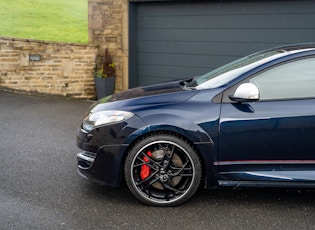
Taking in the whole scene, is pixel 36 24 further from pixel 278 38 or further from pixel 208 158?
pixel 208 158

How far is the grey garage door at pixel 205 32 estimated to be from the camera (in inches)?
313

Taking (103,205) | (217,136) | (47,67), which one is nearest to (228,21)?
(47,67)

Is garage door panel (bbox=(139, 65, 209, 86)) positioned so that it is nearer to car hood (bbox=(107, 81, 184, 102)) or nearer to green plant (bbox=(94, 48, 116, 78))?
green plant (bbox=(94, 48, 116, 78))

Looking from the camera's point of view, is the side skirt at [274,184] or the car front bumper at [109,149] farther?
the car front bumper at [109,149]

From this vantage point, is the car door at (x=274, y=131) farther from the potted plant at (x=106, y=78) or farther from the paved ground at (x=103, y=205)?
the potted plant at (x=106, y=78)

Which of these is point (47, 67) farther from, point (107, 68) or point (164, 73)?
point (164, 73)

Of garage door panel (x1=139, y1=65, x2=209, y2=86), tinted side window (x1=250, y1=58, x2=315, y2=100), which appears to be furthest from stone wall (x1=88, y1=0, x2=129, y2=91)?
tinted side window (x1=250, y1=58, x2=315, y2=100)

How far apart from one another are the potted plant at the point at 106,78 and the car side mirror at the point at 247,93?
6.13 metres

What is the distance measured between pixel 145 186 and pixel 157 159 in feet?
0.96

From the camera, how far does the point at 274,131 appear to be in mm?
3996

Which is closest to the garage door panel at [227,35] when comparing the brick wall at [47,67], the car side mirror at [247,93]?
the brick wall at [47,67]

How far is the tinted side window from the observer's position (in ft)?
13.4

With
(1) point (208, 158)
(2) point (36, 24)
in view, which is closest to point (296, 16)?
(1) point (208, 158)

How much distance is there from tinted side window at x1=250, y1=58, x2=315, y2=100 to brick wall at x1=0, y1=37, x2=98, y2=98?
21.6 ft
